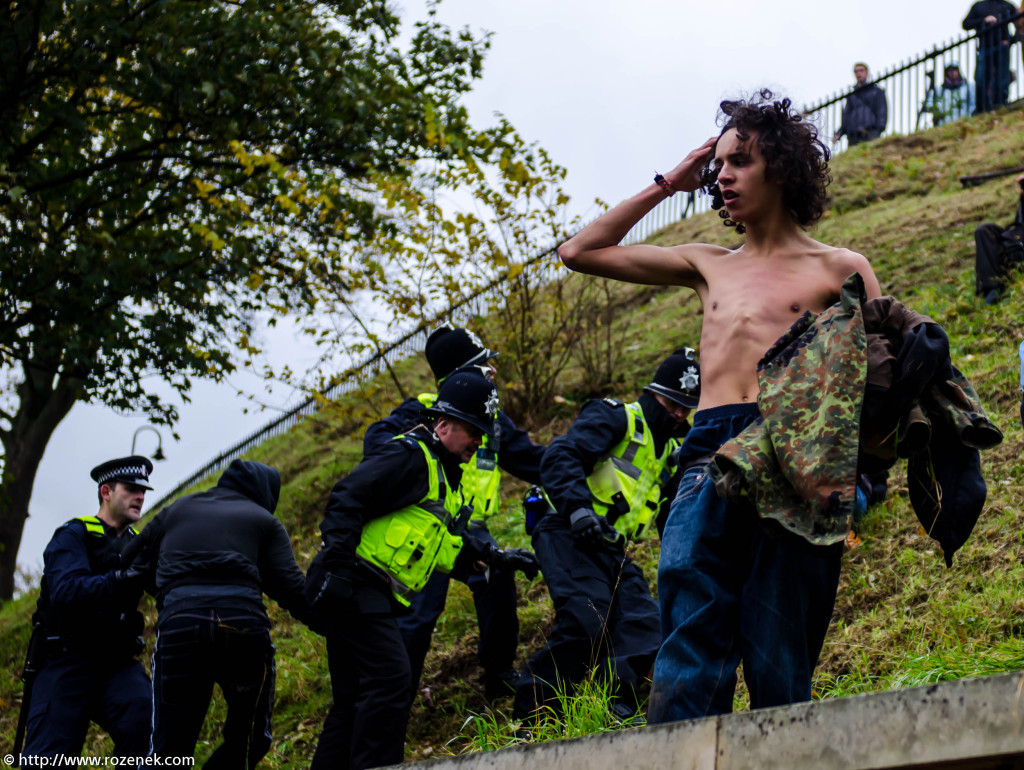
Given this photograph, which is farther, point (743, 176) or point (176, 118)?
point (176, 118)

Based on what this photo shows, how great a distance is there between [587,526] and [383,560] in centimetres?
107

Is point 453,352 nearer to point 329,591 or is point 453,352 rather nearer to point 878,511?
point 329,591

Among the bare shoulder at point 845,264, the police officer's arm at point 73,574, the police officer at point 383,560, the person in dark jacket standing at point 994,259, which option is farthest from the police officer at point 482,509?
the person in dark jacket standing at point 994,259

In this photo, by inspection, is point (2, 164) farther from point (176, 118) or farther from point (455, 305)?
point (455, 305)

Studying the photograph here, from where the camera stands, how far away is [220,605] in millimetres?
5668

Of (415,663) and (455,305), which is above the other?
(455,305)

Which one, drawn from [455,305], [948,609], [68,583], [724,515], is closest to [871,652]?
[948,609]

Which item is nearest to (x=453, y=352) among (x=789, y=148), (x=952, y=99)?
(x=789, y=148)

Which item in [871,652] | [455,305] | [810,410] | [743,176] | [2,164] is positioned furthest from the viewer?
[455,305]

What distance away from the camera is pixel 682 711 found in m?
2.84

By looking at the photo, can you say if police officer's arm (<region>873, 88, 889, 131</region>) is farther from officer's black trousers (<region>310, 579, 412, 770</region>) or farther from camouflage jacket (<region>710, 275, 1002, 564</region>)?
camouflage jacket (<region>710, 275, 1002, 564</region>)

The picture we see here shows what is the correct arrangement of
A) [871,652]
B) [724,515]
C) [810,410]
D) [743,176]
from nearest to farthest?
[810,410] → [724,515] → [743,176] → [871,652]

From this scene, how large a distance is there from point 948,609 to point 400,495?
8.98 ft

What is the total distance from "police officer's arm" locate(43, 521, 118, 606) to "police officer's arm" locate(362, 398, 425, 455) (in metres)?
1.56
